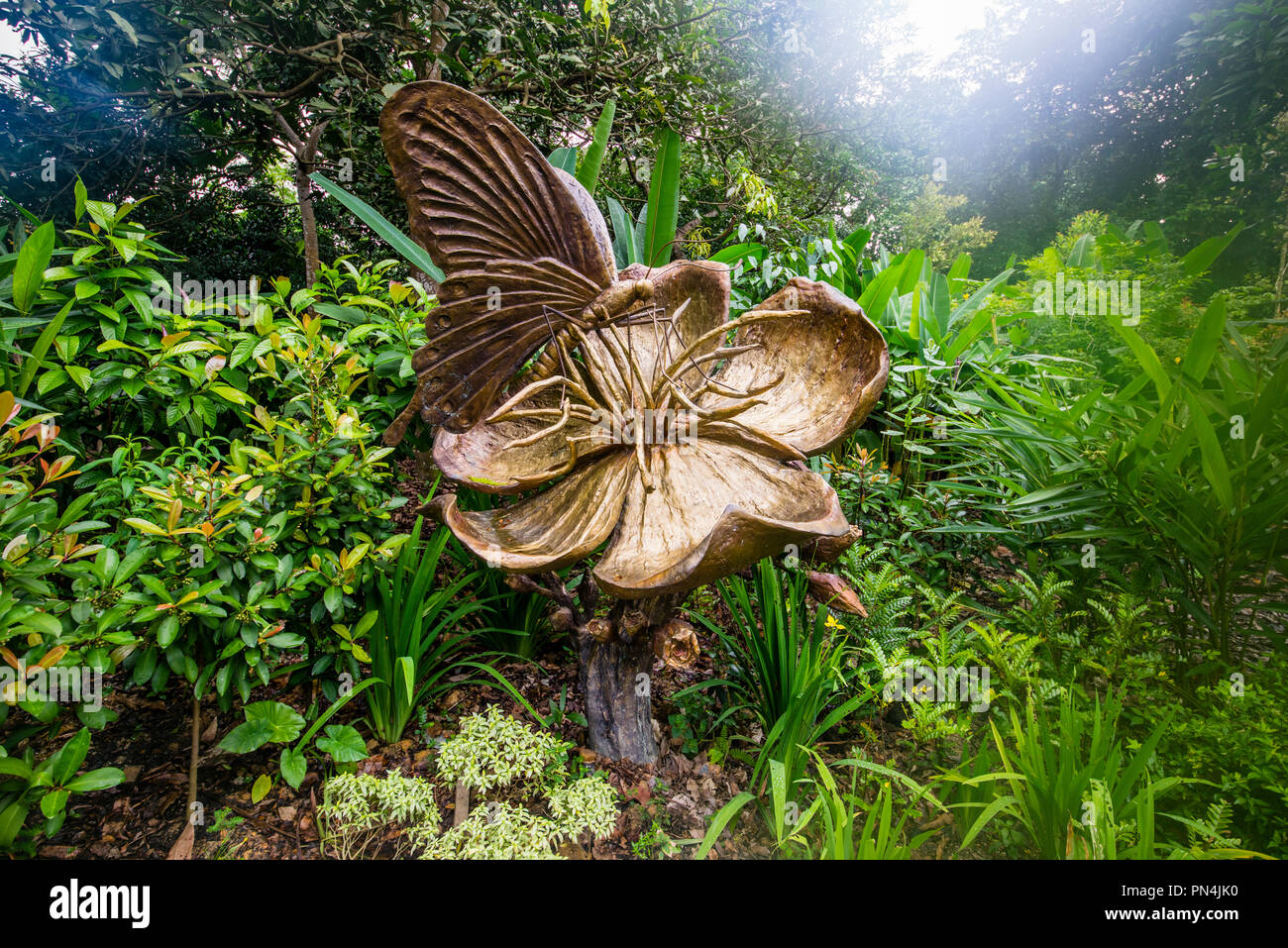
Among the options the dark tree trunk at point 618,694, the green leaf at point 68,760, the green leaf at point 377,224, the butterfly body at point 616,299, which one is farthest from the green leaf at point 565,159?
the green leaf at point 68,760

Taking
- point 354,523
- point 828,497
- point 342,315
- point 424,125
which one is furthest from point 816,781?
point 342,315

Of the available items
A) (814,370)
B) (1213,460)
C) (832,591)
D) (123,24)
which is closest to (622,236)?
(814,370)

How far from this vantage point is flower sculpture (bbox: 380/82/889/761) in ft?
3.23

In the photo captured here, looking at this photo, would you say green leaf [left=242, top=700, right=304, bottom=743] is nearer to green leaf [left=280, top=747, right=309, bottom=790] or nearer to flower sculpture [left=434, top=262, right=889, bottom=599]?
green leaf [left=280, top=747, right=309, bottom=790]

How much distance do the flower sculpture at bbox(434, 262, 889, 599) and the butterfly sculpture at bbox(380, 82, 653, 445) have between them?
2.6 inches

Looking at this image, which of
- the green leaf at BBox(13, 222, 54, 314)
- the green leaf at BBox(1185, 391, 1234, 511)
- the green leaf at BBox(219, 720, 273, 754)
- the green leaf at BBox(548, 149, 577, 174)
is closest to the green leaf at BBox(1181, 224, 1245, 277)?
the green leaf at BBox(1185, 391, 1234, 511)

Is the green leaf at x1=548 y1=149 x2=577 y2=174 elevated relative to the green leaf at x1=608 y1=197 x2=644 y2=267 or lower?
elevated

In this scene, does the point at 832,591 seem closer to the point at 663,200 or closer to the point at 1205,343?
the point at 1205,343

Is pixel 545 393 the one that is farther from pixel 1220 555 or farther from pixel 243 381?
pixel 1220 555

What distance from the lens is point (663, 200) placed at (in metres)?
1.85
